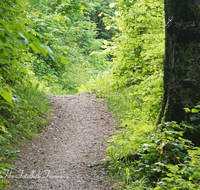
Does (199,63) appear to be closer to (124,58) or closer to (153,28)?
(153,28)

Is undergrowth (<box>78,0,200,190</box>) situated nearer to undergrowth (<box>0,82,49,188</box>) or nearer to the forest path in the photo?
the forest path

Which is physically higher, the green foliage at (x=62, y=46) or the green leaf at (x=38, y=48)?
the green foliage at (x=62, y=46)

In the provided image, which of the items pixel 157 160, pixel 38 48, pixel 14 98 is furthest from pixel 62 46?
pixel 38 48

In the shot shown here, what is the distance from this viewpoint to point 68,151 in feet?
13.6

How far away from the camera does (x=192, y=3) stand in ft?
9.23

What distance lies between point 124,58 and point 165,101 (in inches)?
137

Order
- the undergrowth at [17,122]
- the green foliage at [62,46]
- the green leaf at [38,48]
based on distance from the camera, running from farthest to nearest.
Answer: the green foliage at [62,46] → the undergrowth at [17,122] → the green leaf at [38,48]

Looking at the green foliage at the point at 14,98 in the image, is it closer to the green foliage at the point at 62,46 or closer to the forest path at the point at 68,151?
the forest path at the point at 68,151

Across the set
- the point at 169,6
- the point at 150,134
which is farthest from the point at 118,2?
the point at 150,134

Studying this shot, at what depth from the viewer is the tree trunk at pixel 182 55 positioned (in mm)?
2807

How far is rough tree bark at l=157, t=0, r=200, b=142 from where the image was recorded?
9.21ft

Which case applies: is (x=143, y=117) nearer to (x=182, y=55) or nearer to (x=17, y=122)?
(x=182, y=55)

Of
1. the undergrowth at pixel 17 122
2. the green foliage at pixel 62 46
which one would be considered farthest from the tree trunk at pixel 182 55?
the green foliage at pixel 62 46

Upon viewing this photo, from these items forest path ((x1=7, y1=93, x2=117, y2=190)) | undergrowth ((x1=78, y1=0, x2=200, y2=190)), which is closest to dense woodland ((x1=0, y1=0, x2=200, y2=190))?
undergrowth ((x1=78, y1=0, x2=200, y2=190))
